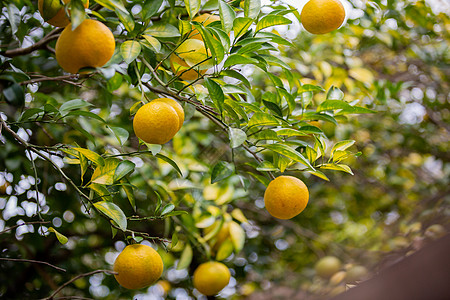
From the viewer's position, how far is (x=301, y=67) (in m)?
1.84

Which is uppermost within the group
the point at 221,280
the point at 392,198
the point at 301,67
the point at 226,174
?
the point at 226,174

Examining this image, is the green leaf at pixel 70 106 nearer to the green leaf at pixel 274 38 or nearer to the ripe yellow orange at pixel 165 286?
the green leaf at pixel 274 38

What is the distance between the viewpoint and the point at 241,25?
2.54ft

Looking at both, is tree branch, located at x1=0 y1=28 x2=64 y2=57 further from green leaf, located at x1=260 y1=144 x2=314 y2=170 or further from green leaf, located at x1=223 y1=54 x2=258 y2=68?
green leaf, located at x1=260 y1=144 x2=314 y2=170

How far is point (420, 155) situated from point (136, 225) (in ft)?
7.08

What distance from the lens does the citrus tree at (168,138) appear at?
30.6 inches

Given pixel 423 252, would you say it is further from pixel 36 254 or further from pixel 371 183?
pixel 371 183

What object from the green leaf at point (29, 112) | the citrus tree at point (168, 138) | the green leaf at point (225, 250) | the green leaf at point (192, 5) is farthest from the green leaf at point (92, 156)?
the green leaf at point (225, 250)

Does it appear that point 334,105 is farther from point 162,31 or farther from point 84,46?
point 84,46

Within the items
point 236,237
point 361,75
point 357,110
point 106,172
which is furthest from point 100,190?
point 361,75

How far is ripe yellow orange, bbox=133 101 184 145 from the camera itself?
736 mm

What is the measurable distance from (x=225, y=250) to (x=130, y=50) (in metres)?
0.94

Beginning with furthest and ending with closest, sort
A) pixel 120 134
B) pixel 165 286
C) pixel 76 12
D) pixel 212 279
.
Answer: pixel 165 286, pixel 212 279, pixel 120 134, pixel 76 12

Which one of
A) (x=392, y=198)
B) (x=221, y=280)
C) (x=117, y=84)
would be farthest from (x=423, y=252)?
(x=392, y=198)
